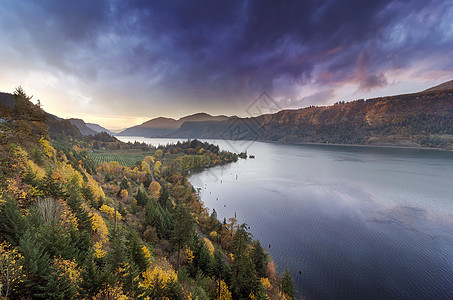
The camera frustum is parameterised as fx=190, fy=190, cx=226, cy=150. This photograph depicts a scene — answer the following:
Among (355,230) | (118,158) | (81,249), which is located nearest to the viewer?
(81,249)

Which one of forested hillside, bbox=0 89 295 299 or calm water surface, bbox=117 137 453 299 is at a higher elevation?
forested hillside, bbox=0 89 295 299

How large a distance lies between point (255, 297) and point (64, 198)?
1011 inches

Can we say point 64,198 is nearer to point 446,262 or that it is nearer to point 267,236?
point 267,236

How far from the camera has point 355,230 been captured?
46344mm

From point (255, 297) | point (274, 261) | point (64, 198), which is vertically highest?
point (64, 198)

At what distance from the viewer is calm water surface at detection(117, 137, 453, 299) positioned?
31125mm

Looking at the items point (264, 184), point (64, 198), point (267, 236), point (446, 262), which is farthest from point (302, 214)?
point (64, 198)

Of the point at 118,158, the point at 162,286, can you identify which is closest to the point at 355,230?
the point at 162,286

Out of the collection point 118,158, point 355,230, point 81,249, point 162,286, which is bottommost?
point 355,230

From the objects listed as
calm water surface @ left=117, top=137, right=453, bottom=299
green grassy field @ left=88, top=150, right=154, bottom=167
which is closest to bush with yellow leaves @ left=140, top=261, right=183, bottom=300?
calm water surface @ left=117, top=137, right=453, bottom=299

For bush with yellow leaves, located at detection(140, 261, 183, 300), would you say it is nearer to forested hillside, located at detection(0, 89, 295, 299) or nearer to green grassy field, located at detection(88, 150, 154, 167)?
forested hillside, located at detection(0, 89, 295, 299)

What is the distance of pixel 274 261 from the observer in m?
36.6

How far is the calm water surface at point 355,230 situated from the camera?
31125 millimetres

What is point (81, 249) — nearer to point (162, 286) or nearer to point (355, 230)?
point (162, 286)
